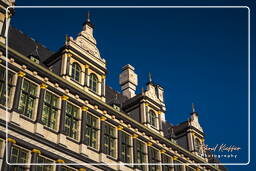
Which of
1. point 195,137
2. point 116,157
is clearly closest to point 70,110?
point 116,157

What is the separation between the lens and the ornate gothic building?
2511cm

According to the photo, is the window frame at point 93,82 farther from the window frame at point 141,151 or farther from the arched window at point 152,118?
the arched window at point 152,118

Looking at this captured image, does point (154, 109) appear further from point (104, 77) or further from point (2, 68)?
point (2, 68)

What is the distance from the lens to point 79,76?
3112cm

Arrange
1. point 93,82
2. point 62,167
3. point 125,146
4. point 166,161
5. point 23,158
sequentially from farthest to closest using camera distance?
point 166,161 → point 125,146 → point 93,82 → point 62,167 → point 23,158

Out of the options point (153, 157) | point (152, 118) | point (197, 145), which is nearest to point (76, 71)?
point (152, 118)

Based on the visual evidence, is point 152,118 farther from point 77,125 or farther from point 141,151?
point 77,125

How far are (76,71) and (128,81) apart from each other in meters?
13.6

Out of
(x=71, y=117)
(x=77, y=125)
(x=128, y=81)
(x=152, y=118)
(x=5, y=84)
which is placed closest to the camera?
(x=5, y=84)

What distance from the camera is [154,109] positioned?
37.2m

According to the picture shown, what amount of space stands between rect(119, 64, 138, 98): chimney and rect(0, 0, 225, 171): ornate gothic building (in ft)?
15.5

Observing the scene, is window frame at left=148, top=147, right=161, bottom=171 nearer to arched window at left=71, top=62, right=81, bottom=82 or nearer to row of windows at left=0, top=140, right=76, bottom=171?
arched window at left=71, top=62, right=81, bottom=82

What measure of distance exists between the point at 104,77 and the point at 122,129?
13.7 ft

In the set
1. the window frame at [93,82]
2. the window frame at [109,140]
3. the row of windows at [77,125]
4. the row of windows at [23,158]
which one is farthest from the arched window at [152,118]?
the row of windows at [23,158]
